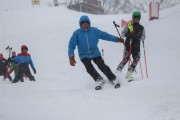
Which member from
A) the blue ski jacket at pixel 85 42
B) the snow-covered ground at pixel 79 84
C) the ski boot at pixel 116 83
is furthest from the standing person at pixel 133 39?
the blue ski jacket at pixel 85 42

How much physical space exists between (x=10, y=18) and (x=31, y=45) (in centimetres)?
1433

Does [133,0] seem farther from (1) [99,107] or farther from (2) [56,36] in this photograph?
(1) [99,107]

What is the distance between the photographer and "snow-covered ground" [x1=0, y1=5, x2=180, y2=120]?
19.5 feet

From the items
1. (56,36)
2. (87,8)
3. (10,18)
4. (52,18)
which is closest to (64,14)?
(52,18)

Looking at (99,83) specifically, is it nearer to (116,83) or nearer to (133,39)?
(116,83)

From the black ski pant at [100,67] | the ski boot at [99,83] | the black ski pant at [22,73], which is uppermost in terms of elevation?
the black ski pant at [100,67]

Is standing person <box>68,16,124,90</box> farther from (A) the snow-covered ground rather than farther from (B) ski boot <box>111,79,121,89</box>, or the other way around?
(A) the snow-covered ground

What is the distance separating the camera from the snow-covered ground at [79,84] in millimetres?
5945

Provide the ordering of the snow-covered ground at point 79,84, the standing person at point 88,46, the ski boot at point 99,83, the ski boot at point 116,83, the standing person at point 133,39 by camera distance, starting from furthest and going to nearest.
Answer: the standing person at point 133,39, the standing person at point 88,46, the ski boot at point 99,83, the ski boot at point 116,83, the snow-covered ground at point 79,84

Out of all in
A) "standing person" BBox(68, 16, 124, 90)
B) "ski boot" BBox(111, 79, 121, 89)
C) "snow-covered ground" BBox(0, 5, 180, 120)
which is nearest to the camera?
"snow-covered ground" BBox(0, 5, 180, 120)

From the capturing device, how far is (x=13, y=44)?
87.1ft

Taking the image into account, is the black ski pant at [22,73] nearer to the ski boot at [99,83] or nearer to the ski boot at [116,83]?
the ski boot at [99,83]

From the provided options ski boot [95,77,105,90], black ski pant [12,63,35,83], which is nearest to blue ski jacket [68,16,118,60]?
ski boot [95,77,105,90]

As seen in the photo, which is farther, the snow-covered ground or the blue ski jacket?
the blue ski jacket
